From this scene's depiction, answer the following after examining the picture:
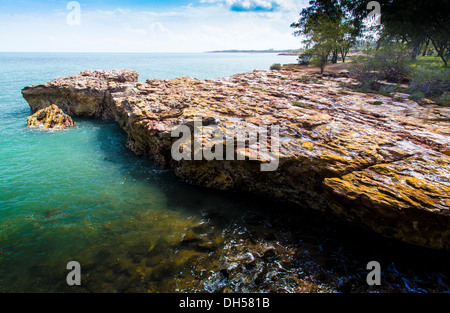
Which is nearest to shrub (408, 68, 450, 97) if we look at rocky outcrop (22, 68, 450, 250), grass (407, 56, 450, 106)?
grass (407, 56, 450, 106)

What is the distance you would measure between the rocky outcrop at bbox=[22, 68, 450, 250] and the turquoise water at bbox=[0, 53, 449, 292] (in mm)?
1120

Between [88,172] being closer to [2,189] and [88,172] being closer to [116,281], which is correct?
[2,189]

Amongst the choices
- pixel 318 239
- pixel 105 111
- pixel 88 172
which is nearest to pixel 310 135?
pixel 318 239

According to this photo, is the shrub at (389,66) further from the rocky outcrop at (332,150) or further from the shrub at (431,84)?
the rocky outcrop at (332,150)

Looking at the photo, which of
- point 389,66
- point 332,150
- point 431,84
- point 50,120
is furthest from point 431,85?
point 50,120

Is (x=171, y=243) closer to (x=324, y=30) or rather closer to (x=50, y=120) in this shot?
(x=50, y=120)

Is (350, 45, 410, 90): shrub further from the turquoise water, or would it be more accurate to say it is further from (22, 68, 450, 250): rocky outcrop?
the turquoise water

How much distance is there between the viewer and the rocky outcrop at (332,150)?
7.30 metres

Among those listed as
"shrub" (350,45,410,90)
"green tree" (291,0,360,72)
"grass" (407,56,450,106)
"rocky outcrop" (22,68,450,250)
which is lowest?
"rocky outcrop" (22,68,450,250)

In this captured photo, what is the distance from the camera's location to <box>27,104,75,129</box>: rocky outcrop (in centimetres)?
2305

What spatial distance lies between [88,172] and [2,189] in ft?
14.1

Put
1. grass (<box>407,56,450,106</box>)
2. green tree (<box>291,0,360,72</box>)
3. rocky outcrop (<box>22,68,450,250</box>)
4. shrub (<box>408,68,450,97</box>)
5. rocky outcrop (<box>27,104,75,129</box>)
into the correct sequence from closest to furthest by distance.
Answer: rocky outcrop (<box>22,68,450,250</box>)
grass (<box>407,56,450,106</box>)
shrub (<box>408,68,450,97</box>)
rocky outcrop (<box>27,104,75,129</box>)
green tree (<box>291,0,360,72</box>)

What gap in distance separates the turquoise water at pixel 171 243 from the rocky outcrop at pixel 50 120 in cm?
1082

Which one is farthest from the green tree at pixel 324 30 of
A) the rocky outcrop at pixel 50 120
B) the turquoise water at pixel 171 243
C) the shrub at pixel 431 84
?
the rocky outcrop at pixel 50 120
